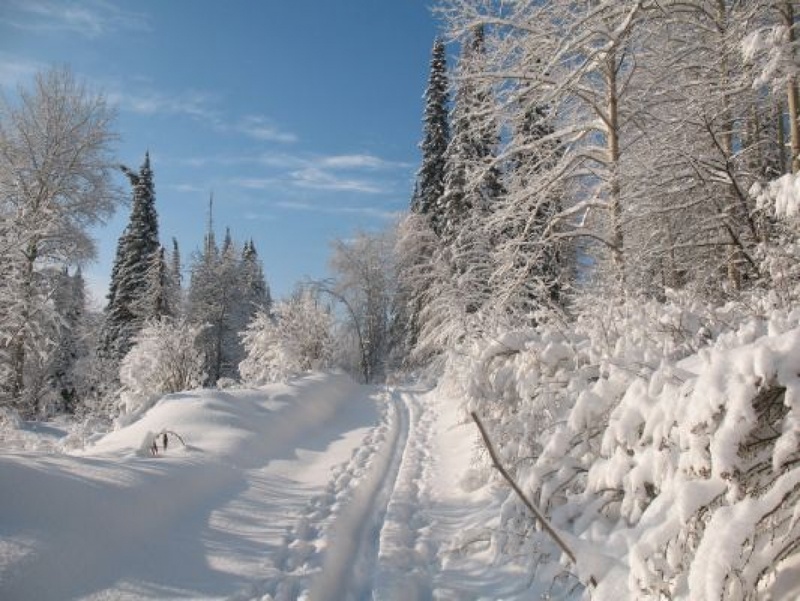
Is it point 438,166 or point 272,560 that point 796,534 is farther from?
point 438,166

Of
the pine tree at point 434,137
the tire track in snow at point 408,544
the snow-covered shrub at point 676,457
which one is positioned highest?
the pine tree at point 434,137

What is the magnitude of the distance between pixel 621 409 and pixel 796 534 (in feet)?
3.68

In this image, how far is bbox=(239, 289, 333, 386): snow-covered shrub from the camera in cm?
2183

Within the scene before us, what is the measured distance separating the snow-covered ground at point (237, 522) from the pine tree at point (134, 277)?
24.5m

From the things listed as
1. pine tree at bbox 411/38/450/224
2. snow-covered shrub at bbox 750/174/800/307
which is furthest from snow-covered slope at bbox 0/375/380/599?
pine tree at bbox 411/38/450/224

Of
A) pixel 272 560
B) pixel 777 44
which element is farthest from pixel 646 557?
pixel 777 44

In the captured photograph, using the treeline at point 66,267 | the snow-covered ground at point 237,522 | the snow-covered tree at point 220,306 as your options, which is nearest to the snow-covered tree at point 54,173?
the treeline at point 66,267

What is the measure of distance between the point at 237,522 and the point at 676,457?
14.1ft

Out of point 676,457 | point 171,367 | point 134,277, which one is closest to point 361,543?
point 676,457

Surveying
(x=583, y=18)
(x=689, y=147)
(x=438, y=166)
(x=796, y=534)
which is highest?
Result: (x=438, y=166)

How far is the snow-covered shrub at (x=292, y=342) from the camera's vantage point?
2183cm

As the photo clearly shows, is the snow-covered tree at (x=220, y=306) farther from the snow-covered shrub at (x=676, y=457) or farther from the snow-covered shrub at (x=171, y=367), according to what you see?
the snow-covered shrub at (x=676, y=457)

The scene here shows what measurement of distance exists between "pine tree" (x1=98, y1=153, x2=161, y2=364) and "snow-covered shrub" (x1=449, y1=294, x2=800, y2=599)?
29.7 m

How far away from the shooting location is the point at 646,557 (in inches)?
80.6
